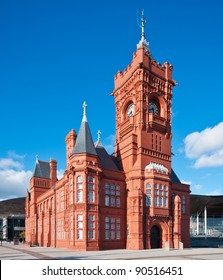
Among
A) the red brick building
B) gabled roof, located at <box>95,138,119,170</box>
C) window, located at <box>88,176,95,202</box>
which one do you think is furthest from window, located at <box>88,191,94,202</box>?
gabled roof, located at <box>95,138,119,170</box>

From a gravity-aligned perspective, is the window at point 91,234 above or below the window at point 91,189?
below

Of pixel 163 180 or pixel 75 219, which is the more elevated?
pixel 163 180

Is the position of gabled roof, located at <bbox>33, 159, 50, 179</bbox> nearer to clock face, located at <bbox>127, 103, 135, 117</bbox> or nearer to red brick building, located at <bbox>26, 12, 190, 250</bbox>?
red brick building, located at <bbox>26, 12, 190, 250</bbox>

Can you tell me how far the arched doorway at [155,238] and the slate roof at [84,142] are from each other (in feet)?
48.2

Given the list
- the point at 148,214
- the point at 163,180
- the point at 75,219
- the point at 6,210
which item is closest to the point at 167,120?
the point at 163,180

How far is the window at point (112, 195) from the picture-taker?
165ft

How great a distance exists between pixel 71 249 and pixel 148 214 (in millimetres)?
11891

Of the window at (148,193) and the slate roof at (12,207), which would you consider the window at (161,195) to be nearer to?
the window at (148,193)

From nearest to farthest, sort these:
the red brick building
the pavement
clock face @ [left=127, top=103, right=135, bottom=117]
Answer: the pavement < the red brick building < clock face @ [left=127, top=103, right=135, bottom=117]

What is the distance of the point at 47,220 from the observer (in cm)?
6669

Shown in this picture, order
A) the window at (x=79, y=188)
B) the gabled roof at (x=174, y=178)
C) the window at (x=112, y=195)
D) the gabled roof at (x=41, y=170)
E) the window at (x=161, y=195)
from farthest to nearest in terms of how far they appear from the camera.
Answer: the gabled roof at (x=41, y=170)
the gabled roof at (x=174, y=178)
the window at (x=161, y=195)
the window at (x=112, y=195)
the window at (x=79, y=188)

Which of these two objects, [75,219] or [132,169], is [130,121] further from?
[75,219]

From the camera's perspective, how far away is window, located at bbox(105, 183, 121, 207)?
50188mm

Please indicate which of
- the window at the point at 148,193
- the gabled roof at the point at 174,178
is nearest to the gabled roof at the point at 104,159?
the window at the point at 148,193
